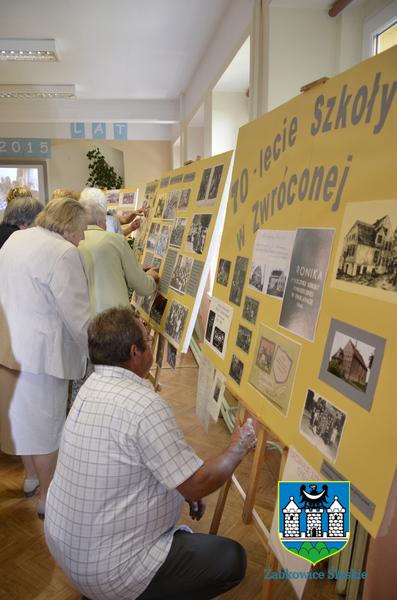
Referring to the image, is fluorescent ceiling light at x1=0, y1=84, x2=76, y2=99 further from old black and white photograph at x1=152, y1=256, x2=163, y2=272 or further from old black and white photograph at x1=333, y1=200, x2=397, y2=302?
old black and white photograph at x1=333, y1=200, x2=397, y2=302

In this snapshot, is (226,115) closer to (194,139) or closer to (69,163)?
(194,139)

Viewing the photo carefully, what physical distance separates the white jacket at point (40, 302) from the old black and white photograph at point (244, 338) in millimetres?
825

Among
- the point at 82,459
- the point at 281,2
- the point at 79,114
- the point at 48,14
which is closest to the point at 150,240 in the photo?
the point at 281,2

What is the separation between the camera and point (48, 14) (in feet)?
12.0

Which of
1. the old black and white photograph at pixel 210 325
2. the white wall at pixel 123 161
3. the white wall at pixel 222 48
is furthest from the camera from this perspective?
the white wall at pixel 123 161

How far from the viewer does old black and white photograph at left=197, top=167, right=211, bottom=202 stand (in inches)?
84.6

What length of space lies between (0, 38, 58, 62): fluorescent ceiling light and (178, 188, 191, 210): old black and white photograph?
286 cm

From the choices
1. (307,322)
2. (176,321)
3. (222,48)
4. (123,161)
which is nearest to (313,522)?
(307,322)

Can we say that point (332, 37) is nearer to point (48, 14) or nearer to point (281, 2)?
point (281, 2)

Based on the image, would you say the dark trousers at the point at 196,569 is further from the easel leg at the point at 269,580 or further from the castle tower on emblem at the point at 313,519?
the castle tower on emblem at the point at 313,519

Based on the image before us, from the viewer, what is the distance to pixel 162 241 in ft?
8.99

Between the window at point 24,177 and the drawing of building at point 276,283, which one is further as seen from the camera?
the window at point 24,177

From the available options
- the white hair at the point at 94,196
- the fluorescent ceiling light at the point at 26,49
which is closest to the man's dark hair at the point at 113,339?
the white hair at the point at 94,196

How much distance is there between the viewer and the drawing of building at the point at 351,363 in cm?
89
